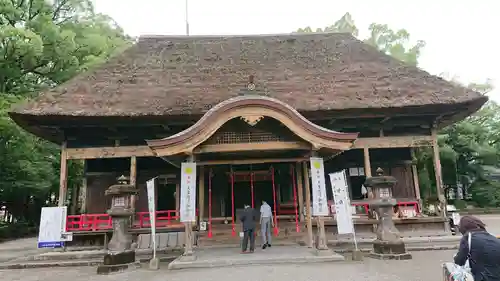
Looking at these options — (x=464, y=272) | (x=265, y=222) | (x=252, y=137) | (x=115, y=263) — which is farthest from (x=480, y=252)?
(x=115, y=263)

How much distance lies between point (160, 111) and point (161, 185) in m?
3.38

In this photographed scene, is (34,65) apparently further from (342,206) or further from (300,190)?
(342,206)

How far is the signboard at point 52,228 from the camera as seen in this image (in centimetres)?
1034

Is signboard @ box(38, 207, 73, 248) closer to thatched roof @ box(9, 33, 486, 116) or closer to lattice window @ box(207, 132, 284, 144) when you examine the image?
thatched roof @ box(9, 33, 486, 116)

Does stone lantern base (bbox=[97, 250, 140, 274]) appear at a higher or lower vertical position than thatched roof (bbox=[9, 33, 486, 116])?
lower

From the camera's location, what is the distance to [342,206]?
8.79 metres

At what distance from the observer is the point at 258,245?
1051 centimetres

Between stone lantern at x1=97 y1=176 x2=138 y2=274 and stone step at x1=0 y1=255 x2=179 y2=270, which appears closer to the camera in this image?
stone lantern at x1=97 y1=176 x2=138 y2=274

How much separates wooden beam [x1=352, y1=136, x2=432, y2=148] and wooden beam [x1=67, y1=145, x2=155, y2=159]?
7.46 metres

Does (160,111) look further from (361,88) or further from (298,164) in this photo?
(361,88)

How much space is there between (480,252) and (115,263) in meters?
7.58

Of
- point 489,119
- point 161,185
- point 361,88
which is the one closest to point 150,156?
point 161,185

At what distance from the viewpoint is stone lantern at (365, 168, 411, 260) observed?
838cm

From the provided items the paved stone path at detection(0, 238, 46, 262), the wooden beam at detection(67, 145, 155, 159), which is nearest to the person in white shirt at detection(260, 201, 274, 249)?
the wooden beam at detection(67, 145, 155, 159)
